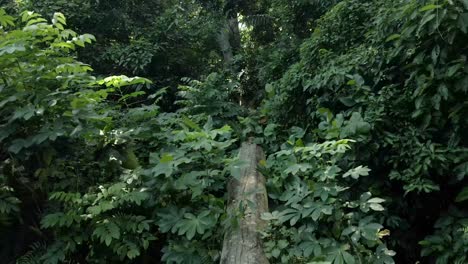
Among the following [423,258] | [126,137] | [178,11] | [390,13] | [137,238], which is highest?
[178,11]

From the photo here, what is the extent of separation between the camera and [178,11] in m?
8.09

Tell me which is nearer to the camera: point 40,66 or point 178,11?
point 40,66

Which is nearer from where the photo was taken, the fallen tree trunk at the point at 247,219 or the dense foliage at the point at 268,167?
the fallen tree trunk at the point at 247,219

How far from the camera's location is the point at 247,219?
8.88 ft

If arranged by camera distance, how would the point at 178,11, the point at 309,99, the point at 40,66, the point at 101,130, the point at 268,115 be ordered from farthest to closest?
the point at 178,11 < the point at 268,115 < the point at 309,99 < the point at 101,130 < the point at 40,66

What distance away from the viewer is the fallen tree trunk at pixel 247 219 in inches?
92.4

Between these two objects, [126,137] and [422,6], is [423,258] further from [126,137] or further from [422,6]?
[126,137]

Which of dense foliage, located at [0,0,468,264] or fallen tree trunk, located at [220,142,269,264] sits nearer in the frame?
fallen tree trunk, located at [220,142,269,264]

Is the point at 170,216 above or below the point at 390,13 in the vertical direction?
below

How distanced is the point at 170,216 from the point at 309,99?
86.2 inches

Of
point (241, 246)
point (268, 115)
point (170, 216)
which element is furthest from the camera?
point (268, 115)

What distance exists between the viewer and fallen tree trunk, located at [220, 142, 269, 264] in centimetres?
235

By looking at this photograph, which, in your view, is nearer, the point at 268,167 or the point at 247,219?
the point at 247,219

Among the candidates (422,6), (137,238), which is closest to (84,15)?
(137,238)
